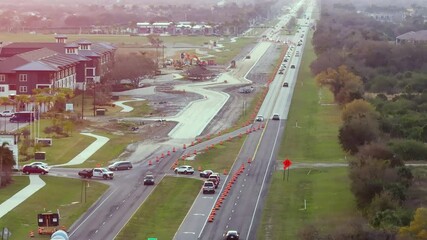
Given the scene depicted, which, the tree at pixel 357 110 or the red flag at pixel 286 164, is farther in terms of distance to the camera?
the tree at pixel 357 110

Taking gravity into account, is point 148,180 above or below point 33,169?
above

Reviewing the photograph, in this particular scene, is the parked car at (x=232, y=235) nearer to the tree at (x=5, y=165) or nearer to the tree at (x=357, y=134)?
the tree at (x=5, y=165)

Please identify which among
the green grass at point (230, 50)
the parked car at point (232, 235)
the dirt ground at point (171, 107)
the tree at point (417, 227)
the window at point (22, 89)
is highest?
the tree at point (417, 227)

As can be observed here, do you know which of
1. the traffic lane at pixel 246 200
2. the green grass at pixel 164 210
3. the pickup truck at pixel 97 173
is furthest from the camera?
the pickup truck at pixel 97 173

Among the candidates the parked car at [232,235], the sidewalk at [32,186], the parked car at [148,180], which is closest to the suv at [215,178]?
the parked car at [148,180]

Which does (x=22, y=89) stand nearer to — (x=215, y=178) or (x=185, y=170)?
(x=185, y=170)

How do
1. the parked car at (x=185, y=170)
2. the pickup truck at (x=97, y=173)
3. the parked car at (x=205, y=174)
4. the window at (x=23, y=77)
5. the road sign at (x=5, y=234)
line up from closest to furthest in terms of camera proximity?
the road sign at (x=5, y=234)
the pickup truck at (x=97, y=173)
the parked car at (x=205, y=174)
the parked car at (x=185, y=170)
the window at (x=23, y=77)

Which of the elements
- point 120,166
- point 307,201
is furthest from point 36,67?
point 307,201
